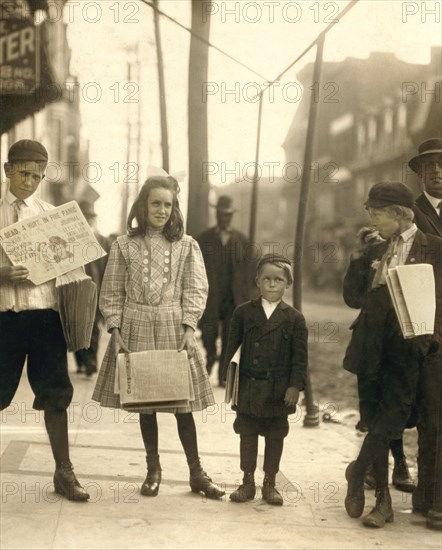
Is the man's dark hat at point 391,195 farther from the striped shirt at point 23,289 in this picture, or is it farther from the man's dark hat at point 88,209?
the man's dark hat at point 88,209

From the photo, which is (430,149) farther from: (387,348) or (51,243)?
(51,243)

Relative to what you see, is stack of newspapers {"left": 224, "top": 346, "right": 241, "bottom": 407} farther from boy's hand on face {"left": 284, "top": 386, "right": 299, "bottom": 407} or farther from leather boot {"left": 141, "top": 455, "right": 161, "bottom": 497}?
leather boot {"left": 141, "top": 455, "right": 161, "bottom": 497}

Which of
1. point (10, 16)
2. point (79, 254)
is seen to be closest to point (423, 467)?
point (79, 254)

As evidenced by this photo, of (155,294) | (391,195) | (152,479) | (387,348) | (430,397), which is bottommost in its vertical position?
(152,479)

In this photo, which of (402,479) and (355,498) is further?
(402,479)

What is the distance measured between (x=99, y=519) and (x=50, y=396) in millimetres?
706

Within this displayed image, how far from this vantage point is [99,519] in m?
4.34

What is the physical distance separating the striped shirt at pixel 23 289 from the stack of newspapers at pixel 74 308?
0.06 metres

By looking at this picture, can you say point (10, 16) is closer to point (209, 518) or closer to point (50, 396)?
point (50, 396)

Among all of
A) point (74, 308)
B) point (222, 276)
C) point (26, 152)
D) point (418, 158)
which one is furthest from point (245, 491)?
point (222, 276)

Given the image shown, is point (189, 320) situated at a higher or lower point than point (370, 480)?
higher

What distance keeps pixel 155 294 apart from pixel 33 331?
0.65 metres

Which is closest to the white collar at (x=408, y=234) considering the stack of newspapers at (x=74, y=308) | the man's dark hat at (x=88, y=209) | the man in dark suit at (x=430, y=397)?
the man in dark suit at (x=430, y=397)

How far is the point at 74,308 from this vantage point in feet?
15.1
